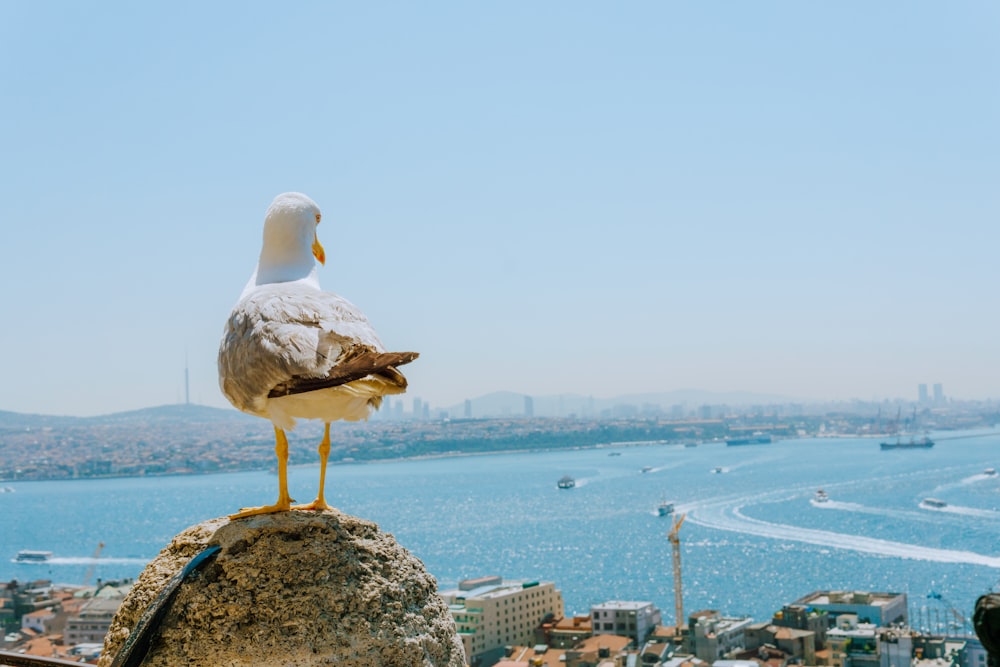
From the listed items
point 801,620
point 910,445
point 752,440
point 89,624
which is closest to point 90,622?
point 89,624

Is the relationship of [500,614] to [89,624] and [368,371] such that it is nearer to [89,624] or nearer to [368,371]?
[89,624]

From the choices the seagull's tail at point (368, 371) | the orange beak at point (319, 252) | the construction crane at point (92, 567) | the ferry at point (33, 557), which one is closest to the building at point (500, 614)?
the construction crane at point (92, 567)

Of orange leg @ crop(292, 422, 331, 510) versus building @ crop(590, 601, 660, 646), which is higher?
orange leg @ crop(292, 422, 331, 510)

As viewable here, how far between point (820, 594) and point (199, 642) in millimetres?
40593

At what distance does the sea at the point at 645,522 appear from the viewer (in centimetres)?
4806

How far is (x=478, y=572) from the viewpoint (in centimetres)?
5281

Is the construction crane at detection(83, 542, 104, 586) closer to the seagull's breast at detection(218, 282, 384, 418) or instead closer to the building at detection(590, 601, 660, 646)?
the building at detection(590, 601, 660, 646)

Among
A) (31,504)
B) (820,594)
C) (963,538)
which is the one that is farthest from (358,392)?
(31,504)

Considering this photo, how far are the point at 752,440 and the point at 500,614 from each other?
124m

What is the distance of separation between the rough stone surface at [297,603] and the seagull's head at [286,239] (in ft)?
2.85

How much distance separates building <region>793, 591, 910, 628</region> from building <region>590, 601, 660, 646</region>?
643 centimetres

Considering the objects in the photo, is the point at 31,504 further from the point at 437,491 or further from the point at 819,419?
the point at 819,419

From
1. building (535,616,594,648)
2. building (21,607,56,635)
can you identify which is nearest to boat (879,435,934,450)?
Answer: building (535,616,594,648)

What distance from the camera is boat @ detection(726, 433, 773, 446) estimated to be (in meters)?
151
